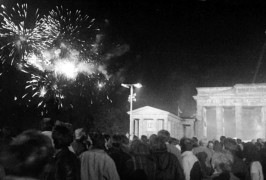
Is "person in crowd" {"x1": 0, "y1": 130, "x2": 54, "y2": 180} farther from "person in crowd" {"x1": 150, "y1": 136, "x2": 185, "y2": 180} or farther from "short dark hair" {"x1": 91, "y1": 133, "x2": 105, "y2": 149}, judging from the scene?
"person in crowd" {"x1": 150, "y1": 136, "x2": 185, "y2": 180}

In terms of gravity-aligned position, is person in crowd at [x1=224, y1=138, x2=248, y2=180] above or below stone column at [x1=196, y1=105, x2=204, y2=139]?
below

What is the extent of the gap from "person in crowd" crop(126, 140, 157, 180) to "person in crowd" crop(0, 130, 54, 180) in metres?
4.77

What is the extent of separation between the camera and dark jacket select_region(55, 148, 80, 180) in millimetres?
5324

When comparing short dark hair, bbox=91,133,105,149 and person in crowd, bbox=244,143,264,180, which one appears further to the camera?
person in crowd, bbox=244,143,264,180

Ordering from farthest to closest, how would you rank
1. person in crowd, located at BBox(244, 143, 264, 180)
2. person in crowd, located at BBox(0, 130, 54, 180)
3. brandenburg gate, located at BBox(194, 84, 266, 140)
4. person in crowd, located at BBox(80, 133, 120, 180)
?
brandenburg gate, located at BBox(194, 84, 266, 140) → person in crowd, located at BBox(244, 143, 264, 180) → person in crowd, located at BBox(80, 133, 120, 180) → person in crowd, located at BBox(0, 130, 54, 180)

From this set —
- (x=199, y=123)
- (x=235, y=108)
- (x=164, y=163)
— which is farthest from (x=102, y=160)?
(x=235, y=108)

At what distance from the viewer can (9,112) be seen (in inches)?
1494

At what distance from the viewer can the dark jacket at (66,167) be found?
5.32m

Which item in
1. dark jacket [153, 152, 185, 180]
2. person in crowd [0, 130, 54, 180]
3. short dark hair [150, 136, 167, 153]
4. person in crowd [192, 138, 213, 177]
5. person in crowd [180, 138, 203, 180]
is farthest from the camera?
person in crowd [192, 138, 213, 177]

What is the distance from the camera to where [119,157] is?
26.8ft

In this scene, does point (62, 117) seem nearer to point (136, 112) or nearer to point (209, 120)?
point (136, 112)

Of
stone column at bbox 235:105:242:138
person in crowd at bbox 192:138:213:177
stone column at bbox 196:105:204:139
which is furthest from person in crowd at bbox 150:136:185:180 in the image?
stone column at bbox 235:105:242:138

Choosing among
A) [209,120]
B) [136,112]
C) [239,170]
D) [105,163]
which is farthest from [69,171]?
[209,120]

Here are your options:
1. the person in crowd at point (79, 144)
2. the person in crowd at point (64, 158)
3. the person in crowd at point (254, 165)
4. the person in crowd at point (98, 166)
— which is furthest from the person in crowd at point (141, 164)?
the person in crowd at point (254, 165)
